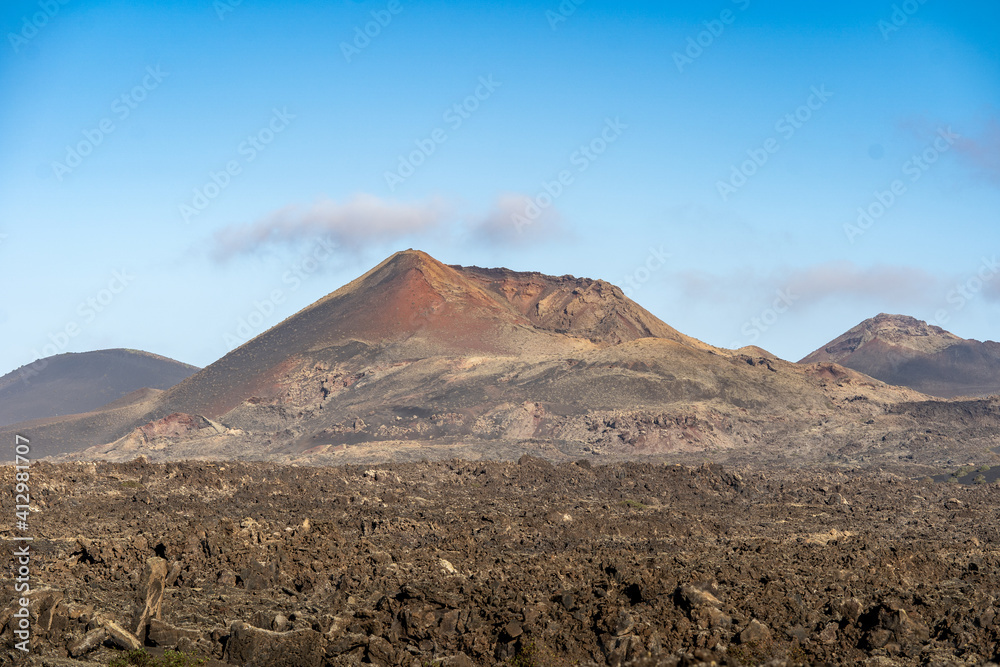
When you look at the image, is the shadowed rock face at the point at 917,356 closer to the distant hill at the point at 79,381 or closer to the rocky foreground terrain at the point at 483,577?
the distant hill at the point at 79,381

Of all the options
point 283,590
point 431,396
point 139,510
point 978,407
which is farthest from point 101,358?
point 283,590

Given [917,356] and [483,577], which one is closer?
[483,577]

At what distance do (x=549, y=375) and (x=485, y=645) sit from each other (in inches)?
2909

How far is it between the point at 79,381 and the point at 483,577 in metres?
160

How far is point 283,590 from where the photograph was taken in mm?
19500

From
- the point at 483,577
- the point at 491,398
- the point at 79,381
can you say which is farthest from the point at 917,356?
the point at 483,577

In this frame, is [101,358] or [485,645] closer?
[485,645]

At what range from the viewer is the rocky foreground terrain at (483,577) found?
49.8 ft

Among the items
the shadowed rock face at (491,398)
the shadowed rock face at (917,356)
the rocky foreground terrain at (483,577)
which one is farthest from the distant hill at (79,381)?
the rocky foreground terrain at (483,577)

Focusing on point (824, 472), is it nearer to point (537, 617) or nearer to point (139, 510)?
point (139, 510)

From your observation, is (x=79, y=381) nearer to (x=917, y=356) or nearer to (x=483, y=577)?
(x=917, y=356)

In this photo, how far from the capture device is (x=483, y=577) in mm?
20094

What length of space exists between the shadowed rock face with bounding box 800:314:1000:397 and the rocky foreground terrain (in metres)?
122

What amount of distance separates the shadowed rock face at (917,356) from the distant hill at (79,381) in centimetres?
11811
